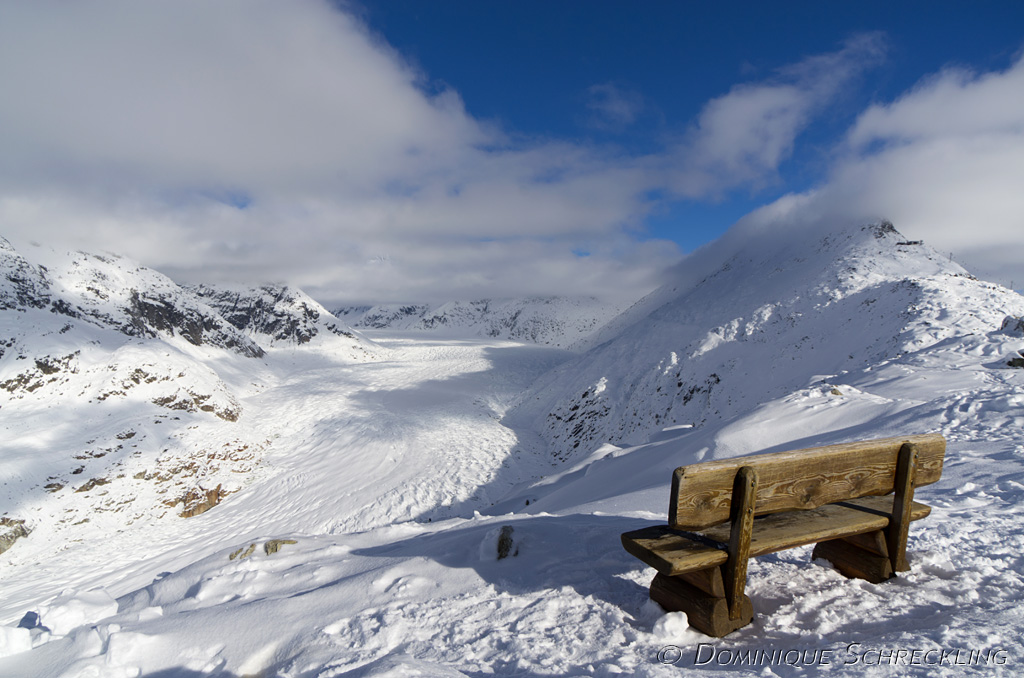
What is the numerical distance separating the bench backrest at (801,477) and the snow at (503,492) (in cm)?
76

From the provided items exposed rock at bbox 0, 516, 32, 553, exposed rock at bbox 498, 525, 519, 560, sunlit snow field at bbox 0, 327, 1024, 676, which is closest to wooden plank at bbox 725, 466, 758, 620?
sunlit snow field at bbox 0, 327, 1024, 676

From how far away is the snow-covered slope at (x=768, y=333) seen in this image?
634 inches

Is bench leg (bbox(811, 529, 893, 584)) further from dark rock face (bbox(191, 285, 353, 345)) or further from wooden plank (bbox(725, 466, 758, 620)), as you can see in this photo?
dark rock face (bbox(191, 285, 353, 345))

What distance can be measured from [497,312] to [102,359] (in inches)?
5735

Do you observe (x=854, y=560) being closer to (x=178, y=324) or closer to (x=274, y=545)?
(x=274, y=545)

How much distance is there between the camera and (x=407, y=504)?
16.6 metres

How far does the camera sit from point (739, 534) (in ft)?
10.2

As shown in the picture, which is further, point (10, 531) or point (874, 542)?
point (10, 531)

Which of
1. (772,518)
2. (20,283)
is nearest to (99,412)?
(20,283)

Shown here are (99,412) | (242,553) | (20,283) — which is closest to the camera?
(242,553)

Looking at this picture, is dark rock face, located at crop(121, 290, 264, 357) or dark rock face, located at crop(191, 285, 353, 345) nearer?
dark rock face, located at crop(121, 290, 264, 357)

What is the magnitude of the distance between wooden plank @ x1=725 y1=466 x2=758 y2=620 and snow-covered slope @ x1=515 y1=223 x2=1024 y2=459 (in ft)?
38.8

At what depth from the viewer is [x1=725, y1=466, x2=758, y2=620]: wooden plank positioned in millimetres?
3023

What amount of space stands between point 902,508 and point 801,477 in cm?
114
